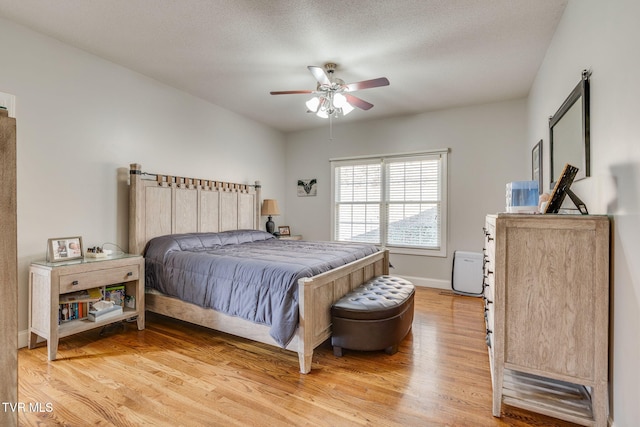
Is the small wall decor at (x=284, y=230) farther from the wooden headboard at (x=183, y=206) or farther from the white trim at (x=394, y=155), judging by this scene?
the white trim at (x=394, y=155)

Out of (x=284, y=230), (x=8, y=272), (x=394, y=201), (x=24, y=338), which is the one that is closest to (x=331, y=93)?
(x=394, y=201)

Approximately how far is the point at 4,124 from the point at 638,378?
2.64 meters

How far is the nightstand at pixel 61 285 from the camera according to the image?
2439 millimetres

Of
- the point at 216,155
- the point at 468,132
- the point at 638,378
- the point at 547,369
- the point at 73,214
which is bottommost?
the point at 547,369

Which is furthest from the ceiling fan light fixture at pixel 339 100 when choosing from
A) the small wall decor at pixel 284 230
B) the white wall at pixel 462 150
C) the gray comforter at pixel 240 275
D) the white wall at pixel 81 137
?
the small wall decor at pixel 284 230

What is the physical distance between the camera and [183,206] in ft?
12.8

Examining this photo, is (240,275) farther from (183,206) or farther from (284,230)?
(284,230)

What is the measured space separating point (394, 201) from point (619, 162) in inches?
140

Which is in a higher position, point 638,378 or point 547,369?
point 638,378

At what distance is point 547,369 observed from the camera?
5.44 ft

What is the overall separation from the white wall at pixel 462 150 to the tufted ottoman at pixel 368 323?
93.0 inches

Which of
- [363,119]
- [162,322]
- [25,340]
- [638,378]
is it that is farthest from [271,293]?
[363,119]

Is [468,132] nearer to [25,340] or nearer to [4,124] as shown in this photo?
[4,124]

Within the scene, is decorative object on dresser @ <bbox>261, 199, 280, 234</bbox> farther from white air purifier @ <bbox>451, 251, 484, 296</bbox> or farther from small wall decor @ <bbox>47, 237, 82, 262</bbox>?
white air purifier @ <bbox>451, 251, 484, 296</bbox>
